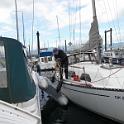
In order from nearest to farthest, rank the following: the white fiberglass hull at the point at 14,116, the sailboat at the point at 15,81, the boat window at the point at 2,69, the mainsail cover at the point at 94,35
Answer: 1. the white fiberglass hull at the point at 14,116
2. the sailboat at the point at 15,81
3. the boat window at the point at 2,69
4. the mainsail cover at the point at 94,35

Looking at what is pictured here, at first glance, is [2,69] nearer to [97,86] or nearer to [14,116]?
[14,116]

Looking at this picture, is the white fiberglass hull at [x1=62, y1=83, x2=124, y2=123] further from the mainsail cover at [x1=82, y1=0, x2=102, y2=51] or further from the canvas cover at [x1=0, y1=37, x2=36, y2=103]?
the canvas cover at [x1=0, y1=37, x2=36, y2=103]

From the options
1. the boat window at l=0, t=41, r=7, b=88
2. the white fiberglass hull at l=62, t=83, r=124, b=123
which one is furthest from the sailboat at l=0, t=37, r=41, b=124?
the white fiberglass hull at l=62, t=83, r=124, b=123

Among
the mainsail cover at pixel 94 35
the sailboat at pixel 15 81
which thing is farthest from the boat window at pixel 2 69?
the mainsail cover at pixel 94 35

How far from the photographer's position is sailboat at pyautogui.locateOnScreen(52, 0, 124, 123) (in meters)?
9.37

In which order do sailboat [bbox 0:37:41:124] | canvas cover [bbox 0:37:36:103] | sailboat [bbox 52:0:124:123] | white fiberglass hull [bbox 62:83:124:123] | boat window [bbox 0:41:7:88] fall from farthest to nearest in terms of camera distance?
sailboat [bbox 52:0:124:123]
white fiberglass hull [bbox 62:83:124:123]
boat window [bbox 0:41:7:88]
canvas cover [bbox 0:37:36:103]
sailboat [bbox 0:37:41:124]

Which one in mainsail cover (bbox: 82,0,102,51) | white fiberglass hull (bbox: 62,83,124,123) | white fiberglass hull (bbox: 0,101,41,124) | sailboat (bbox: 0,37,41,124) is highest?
mainsail cover (bbox: 82,0,102,51)

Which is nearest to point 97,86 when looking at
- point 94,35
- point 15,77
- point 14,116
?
point 94,35

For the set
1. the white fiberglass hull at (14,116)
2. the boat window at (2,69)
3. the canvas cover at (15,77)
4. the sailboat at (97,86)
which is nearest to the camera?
the white fiberglass hull at (14,116)

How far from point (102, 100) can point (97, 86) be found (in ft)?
1.67

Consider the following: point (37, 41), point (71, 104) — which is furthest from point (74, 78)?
point (37, 41)

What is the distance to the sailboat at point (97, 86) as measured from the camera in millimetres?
9367

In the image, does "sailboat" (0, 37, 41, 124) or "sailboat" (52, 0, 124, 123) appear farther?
"sailboat" (52, 0, 124, 123)

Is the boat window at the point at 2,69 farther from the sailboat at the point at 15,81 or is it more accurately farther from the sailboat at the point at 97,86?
the sailboat at the point at 97,86
